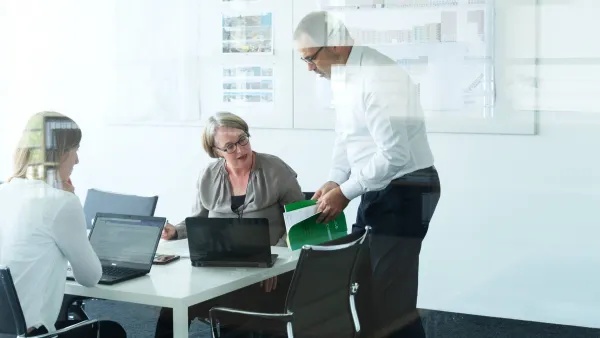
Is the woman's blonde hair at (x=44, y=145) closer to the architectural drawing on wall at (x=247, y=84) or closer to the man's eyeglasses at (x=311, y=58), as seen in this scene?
the architectural drawing on wall at (x=247, y=84)

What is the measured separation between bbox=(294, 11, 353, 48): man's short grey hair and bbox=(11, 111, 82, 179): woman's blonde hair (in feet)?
3.82

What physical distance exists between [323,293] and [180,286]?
56 centimetres

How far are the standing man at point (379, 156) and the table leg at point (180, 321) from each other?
3.00 feet

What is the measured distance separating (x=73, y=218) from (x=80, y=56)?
1977 mm

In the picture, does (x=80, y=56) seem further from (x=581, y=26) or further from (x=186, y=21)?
(x=581, y=26)

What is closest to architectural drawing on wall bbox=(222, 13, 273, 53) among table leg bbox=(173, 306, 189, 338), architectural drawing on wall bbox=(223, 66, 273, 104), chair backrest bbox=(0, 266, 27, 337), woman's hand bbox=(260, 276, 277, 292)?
architectural drawing on wall bbox=(223, 66, 273, 104)

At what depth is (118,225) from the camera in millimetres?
2984

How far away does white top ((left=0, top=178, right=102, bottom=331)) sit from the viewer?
259cm

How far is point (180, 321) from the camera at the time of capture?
2463mm

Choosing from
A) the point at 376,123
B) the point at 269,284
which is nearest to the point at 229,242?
the point at 269,284

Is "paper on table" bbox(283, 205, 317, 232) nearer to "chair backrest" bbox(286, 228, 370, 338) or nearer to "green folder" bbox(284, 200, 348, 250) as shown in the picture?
"green folder" bbox(284, 200, 348, 250)

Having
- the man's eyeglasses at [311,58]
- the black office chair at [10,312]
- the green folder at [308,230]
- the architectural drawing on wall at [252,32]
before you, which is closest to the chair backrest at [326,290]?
the green folder at [308,230]

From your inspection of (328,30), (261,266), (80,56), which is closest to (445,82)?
(328,30)

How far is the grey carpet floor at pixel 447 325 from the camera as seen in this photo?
10.6ft
